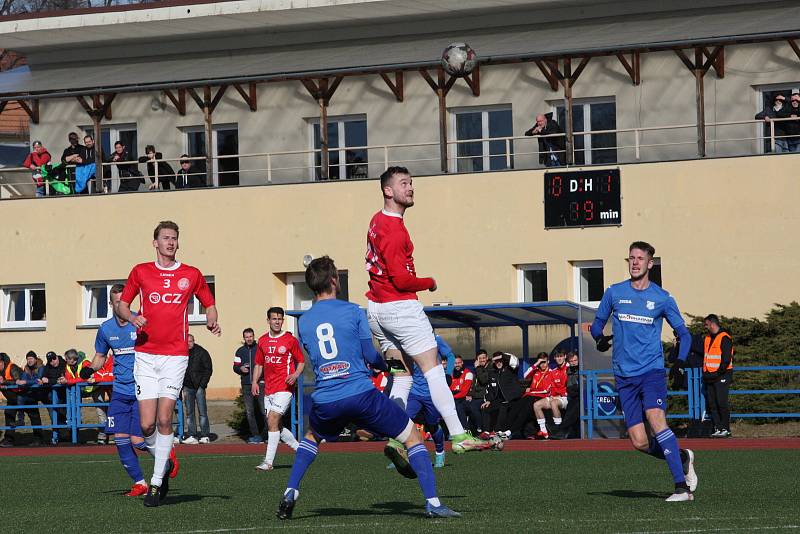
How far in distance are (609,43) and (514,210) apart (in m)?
4.07

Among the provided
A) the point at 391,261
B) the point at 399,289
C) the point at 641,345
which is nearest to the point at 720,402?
the point at 641,345

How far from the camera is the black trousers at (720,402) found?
21.9 meters

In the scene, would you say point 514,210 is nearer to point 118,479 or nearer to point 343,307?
point 118,479

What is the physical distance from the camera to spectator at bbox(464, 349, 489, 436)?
920 inches

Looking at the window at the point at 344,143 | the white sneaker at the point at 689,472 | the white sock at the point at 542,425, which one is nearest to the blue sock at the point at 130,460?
the white sneaker at the point at 689,472

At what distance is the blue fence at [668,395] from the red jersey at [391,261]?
12073 mm

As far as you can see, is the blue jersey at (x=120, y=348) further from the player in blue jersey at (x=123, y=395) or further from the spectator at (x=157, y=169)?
the spectator at (x=157, y=169)

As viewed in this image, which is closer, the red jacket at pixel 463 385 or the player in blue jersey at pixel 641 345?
the player in blue jersey at pixel 641 345

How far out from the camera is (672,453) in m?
11.2

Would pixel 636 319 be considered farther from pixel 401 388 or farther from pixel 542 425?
pixel 542 425

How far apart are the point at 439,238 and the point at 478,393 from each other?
7284 mm

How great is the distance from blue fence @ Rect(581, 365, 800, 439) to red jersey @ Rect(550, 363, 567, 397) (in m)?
0.34

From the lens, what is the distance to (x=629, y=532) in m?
8.77

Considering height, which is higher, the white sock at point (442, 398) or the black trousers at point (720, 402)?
the white sock at point (442, 398)
